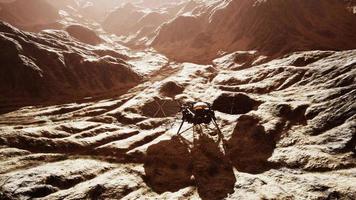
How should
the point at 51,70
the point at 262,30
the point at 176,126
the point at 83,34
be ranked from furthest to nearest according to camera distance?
the point at 83,34
the point at 262,30
the point at 51,70
the point at 176,126

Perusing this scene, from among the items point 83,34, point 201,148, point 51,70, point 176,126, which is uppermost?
point 83,34

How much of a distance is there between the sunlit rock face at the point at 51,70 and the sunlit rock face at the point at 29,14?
40493 mm

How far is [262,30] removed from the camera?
5094 centimetres

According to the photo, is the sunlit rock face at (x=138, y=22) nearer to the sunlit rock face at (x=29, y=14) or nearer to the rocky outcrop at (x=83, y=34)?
the rocky outcrop at (x=83, y=34)

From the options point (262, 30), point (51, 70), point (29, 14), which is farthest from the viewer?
point (29, 14)

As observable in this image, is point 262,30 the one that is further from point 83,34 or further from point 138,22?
point 138,22

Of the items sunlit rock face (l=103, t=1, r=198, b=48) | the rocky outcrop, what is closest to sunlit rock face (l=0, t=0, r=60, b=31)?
the rocky outcrop

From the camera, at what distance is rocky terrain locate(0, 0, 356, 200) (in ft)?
45.7

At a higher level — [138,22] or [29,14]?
[29,14]

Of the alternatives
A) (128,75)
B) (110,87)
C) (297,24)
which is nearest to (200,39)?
(297,24)

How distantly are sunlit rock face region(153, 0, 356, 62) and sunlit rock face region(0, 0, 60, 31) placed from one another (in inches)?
1381

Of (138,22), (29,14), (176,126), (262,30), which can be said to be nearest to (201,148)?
(176,126)

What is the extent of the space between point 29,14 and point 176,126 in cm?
8345

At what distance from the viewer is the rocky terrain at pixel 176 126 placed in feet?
45.7
